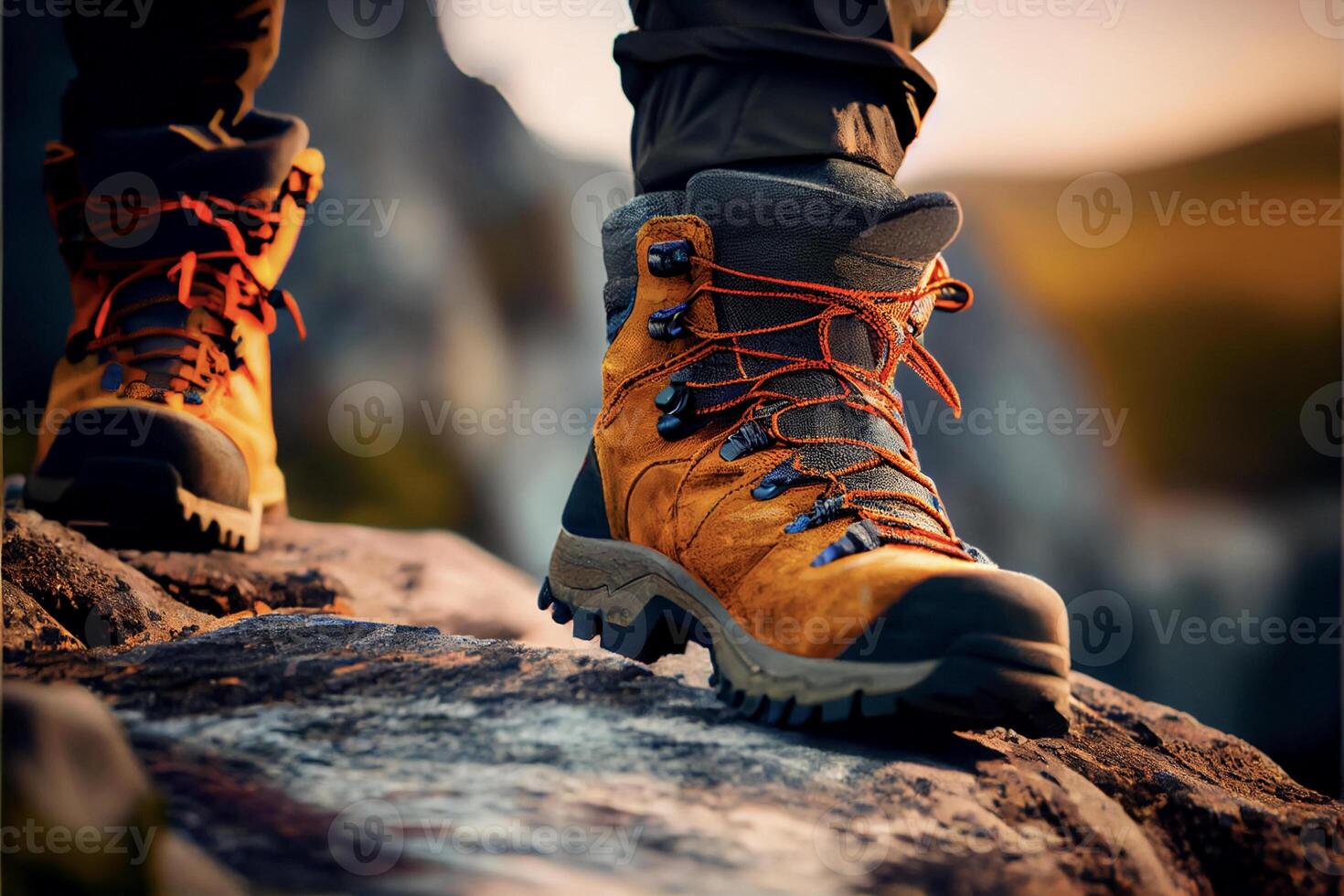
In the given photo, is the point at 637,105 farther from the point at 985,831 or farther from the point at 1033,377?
the point at 1033,377

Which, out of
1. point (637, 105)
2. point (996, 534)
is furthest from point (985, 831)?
point (996, 534)

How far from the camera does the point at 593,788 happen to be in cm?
72

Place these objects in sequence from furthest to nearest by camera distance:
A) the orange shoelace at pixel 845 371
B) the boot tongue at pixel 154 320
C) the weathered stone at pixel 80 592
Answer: the boot tongue at pixel 154 320, the weathered stone at pixel 80 592, the orange shoelace at pixel 845 371

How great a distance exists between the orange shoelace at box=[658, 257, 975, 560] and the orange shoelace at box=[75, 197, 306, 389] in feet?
3.62

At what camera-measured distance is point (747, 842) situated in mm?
655

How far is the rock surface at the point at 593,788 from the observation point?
0.61 metres

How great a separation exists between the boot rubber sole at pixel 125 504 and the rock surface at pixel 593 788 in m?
0.32

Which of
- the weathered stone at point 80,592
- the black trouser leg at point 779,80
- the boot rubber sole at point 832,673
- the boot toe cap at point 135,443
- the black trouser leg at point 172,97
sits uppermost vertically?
the black trouser leg at point 172,97

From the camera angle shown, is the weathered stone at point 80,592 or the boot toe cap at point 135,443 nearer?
the weathered stone at point 80,592

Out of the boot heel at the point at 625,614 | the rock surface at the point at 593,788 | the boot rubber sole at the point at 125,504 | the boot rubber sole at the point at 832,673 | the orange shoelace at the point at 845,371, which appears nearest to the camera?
the rock surface at the point at 593,788

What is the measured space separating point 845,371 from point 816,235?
0.47ft

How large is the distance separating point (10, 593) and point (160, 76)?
3.65ft

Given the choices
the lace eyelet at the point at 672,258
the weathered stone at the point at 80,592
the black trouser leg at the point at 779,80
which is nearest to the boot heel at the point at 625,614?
the lace eyelet at the point at 672,258

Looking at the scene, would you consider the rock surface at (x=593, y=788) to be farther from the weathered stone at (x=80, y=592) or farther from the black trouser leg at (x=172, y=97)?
the black trouser leg at (x=172, y=97)
